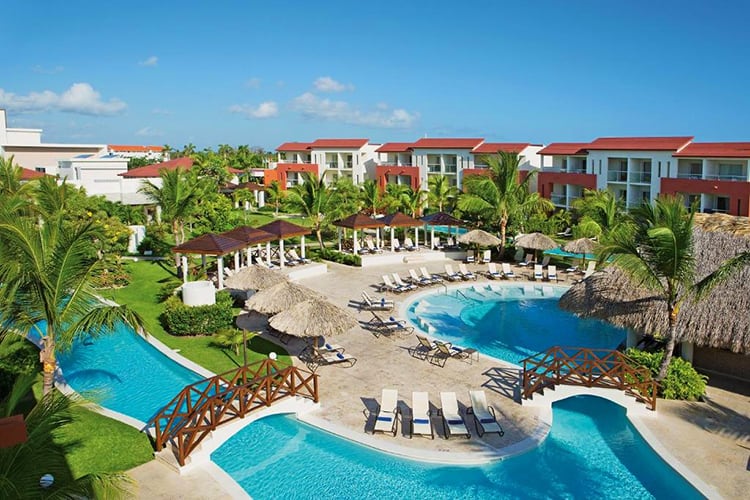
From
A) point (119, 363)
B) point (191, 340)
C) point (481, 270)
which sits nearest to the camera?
point (119, 363)

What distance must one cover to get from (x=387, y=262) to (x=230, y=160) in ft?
164

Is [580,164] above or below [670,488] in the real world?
above

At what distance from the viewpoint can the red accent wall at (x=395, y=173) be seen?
51.7m

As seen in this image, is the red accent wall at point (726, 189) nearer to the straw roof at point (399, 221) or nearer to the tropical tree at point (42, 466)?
the straw roof at point (399, 221)

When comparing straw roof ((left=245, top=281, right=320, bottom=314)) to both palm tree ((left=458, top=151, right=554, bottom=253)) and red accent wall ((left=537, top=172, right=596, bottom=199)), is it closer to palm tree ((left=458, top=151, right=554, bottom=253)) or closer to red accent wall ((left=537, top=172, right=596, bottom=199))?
palm tree ((left=458, top=151, right=554, bottom=253))

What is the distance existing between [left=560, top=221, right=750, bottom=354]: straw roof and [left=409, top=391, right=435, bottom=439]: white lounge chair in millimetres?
5636

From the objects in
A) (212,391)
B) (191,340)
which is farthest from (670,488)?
(191,340)

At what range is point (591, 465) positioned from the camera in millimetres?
11172

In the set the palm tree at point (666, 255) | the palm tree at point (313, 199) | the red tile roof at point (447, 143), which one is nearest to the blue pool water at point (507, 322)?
the palm tree at point (666, 255)

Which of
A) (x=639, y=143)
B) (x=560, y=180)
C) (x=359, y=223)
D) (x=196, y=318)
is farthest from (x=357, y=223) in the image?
(x=639, y=143)

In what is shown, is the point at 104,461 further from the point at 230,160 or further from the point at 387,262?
the point at 230,160

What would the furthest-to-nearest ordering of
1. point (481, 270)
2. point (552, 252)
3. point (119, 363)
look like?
point (552, 252) < point (481, 270) < point (119, 363)

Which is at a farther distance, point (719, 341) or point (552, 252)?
point (552, 252)

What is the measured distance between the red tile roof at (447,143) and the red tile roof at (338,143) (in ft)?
24.4
